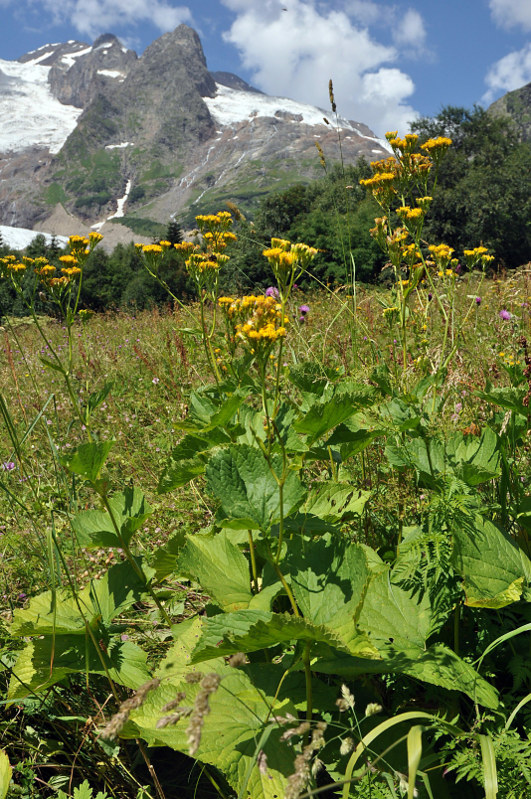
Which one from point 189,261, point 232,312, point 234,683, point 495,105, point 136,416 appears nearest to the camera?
point 234,683

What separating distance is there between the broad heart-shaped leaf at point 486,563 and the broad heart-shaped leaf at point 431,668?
0.16 m

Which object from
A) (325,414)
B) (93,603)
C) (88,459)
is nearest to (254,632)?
(325,414)

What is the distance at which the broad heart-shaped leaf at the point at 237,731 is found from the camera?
4.00ft

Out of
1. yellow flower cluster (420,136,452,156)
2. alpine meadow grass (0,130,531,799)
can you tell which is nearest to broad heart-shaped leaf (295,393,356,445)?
alpine meadow grass (0,130,531,799)

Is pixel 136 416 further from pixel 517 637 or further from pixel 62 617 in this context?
pixel 517 637

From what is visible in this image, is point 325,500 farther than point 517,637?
Yes

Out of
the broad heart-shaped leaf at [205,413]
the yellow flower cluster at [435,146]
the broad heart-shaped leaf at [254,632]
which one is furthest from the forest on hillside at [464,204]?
the broad heart-shaped leaf at [254,632]

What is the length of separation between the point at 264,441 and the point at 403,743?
1061 mm

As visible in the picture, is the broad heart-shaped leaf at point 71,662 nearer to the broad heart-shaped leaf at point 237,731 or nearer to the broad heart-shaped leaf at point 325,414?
the broad heart-shaped leaf at point 237,731

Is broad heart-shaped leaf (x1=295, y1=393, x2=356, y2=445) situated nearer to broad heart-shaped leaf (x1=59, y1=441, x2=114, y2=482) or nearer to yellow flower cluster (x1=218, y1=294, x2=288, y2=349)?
yellow flower cluster (x1=218, y1=294, x2=288, y2=349)

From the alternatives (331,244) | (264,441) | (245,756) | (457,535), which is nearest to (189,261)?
(264,441)

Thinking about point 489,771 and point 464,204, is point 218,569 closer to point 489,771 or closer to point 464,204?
point 489,771

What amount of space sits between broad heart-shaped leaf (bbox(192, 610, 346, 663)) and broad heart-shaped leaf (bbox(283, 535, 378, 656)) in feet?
0.32

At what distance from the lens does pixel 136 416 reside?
487 cm
